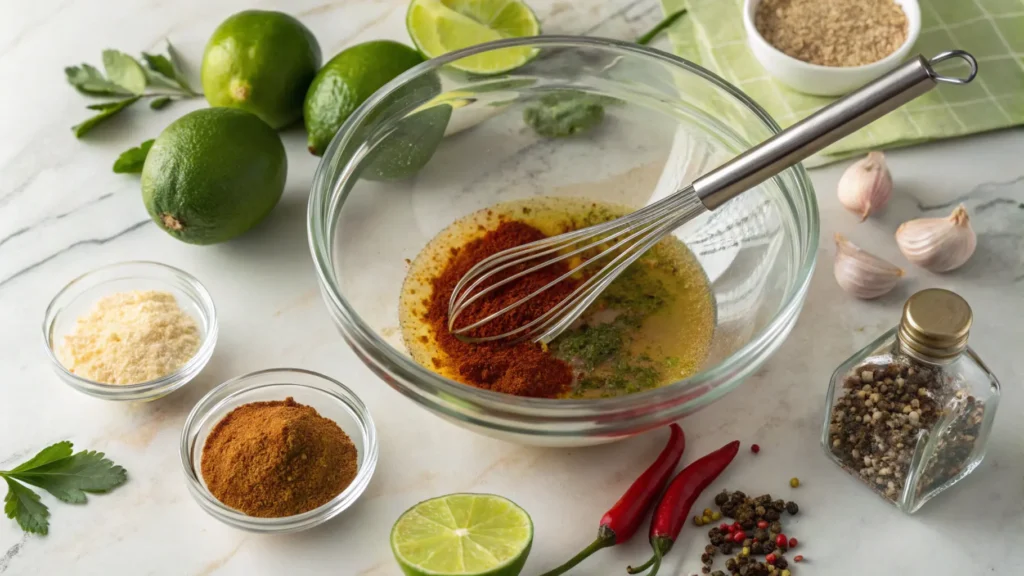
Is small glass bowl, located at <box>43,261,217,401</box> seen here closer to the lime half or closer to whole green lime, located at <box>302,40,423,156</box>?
whole green lime, located at <box>302,40,423,156</box>

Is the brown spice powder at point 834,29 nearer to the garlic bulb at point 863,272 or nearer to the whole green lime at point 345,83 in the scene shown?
the garlic bulb at point 863,272

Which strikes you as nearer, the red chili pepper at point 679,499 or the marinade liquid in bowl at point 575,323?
the red chili pepper at point 679,499

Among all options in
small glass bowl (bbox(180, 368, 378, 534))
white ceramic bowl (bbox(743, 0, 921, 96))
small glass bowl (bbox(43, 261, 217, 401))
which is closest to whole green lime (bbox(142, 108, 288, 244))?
small glass bowl (bbox(43, 261, 217, 401))

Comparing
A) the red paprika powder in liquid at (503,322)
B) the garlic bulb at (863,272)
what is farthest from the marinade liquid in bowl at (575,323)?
the garlic bulb at (863,272)

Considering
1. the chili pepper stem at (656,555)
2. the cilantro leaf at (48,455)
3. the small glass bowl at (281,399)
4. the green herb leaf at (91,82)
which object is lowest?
the chili pepper stem at (656,555)

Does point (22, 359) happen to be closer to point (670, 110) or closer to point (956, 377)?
point (670, 110)

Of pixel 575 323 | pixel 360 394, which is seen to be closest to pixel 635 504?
pixel 575 323

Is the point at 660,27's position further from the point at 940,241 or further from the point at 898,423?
the point at 898,423
